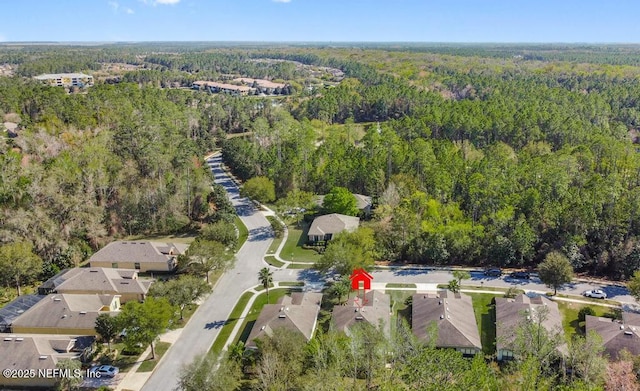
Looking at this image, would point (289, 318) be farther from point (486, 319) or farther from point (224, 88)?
point (224, 88)

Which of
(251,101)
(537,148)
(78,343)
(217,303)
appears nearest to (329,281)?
(217,303)

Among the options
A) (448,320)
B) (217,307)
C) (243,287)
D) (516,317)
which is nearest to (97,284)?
(217,307)

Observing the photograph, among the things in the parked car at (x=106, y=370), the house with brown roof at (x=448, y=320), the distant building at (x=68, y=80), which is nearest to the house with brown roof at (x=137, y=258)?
the parked car at (x=106, y=370)

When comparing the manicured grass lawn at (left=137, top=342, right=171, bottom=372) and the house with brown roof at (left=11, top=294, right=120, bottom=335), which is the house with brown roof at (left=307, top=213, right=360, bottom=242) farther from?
the house with brown roof at (left=11, top=294, right=120, bottom=335)

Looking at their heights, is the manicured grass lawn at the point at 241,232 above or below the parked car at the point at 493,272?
below

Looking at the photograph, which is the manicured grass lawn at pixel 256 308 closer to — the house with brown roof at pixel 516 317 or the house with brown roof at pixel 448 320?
the house with brown roof at pixel 448 320

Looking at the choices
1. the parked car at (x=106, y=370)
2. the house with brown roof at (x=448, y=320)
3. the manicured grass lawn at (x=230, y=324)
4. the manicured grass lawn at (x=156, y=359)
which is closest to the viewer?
the parked car at (x=106, y=370)

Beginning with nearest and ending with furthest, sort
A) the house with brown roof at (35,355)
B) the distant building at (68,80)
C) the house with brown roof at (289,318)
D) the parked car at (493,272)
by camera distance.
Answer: the house with brown roof at (35,355) → the house with brown roof at (289,318) → the parked car at (493,272) → the distant building at (68,80)

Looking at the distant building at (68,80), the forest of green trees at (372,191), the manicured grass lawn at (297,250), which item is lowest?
the manicured grass lawn at (297,250)
